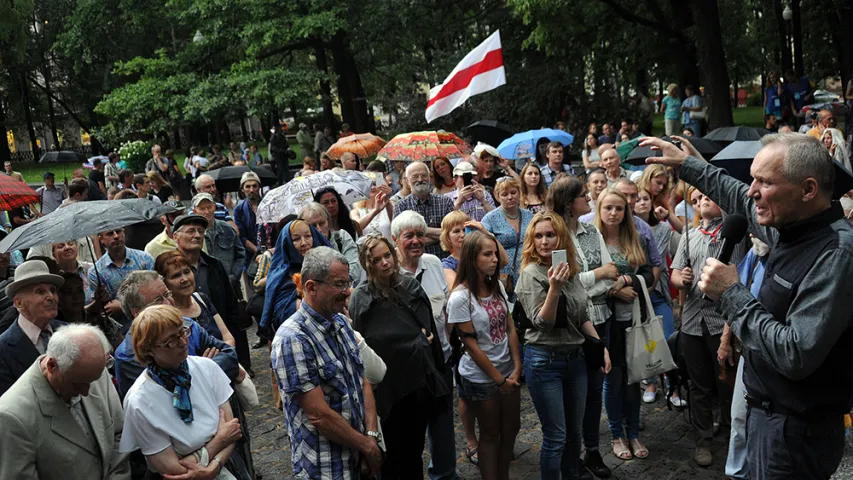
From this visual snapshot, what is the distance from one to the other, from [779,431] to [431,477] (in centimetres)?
280

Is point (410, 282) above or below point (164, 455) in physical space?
above

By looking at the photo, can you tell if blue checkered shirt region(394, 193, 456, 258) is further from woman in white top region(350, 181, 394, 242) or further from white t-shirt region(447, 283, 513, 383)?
white t-shirt region(447, 283, 513, 383)

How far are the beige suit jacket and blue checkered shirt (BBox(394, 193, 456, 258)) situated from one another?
422 cm

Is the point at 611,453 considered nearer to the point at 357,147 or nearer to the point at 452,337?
the point at 452,337

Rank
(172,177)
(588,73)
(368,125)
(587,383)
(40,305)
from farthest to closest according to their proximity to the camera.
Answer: (588,73) < (368,125) < (172,177) < (587,383) < (40,305)

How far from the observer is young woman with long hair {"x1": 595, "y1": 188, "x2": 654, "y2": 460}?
598 centimetres

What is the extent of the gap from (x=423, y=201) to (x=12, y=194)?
3.86 metres

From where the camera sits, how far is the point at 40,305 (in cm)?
488

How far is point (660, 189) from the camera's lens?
8039 mm

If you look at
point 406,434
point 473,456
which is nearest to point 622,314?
point 473,456

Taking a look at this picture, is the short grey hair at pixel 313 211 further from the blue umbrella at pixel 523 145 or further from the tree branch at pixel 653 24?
the tree branch at pixel 653 24

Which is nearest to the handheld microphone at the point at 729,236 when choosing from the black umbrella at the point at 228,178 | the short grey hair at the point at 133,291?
the short grey hair at the point at 133,291

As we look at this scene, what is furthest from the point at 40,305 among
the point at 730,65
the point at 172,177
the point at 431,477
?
the point at 730,65

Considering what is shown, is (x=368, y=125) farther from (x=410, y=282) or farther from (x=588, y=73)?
(x=410, y=282)
